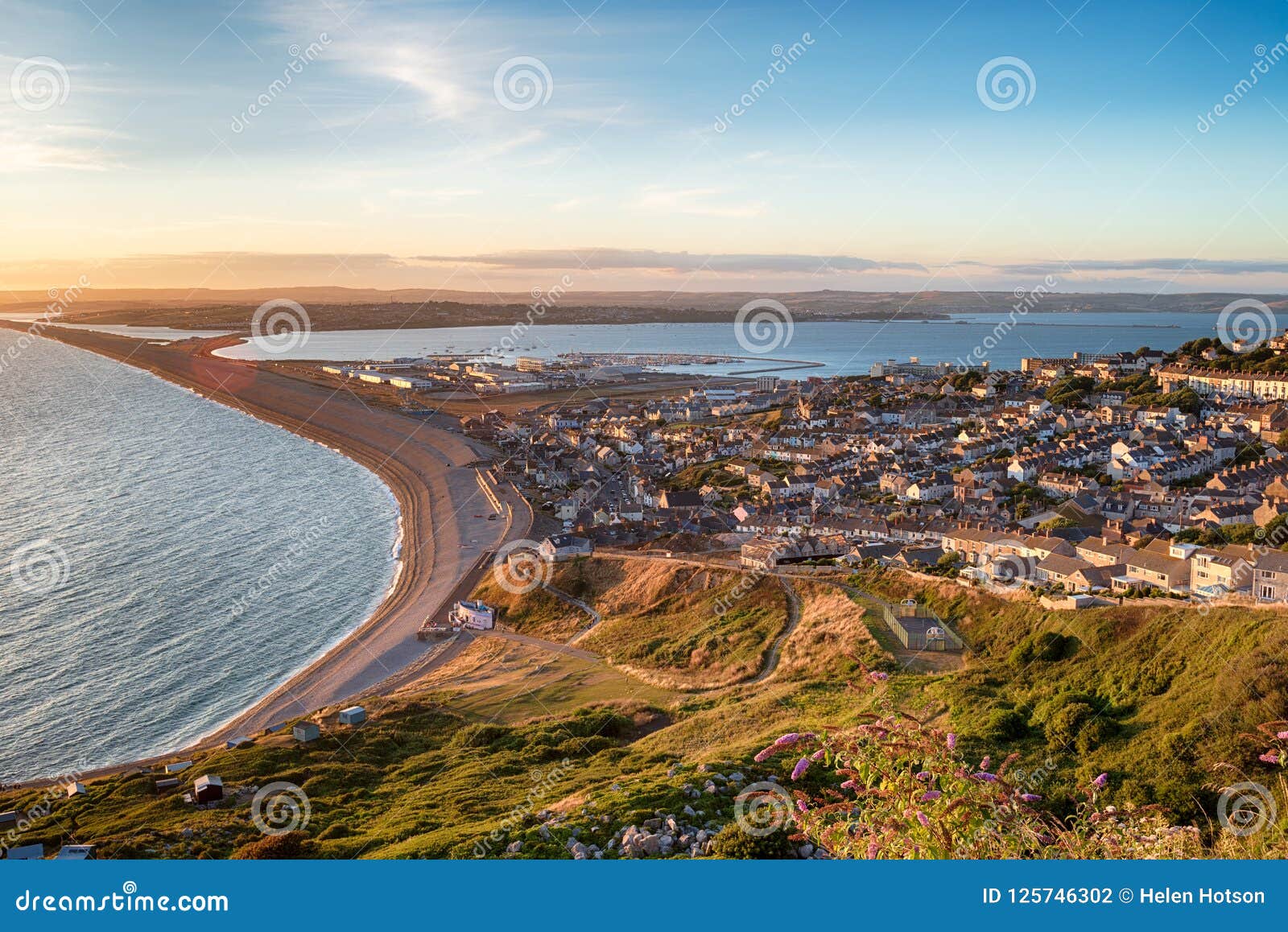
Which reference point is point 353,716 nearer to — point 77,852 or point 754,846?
point 77,852

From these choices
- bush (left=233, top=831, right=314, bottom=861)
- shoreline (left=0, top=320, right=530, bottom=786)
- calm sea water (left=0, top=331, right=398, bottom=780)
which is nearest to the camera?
bush (left=233, top=831, right=314, bottom=861)

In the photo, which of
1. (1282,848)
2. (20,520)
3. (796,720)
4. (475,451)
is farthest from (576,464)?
(1282,848)

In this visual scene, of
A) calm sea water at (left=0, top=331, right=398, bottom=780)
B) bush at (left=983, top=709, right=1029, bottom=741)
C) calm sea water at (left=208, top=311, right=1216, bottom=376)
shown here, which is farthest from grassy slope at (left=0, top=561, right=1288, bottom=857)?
calm sea water at (left=208, top=311, right=1216, bottom=376)

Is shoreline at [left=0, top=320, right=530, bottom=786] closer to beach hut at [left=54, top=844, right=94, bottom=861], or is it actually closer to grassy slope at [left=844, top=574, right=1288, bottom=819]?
beach hut at [left=54, top=844, right=94, bottom=861]

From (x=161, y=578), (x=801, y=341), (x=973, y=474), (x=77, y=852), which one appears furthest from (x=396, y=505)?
(x=801, y=341)

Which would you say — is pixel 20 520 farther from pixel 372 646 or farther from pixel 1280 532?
pixel 1280 532
